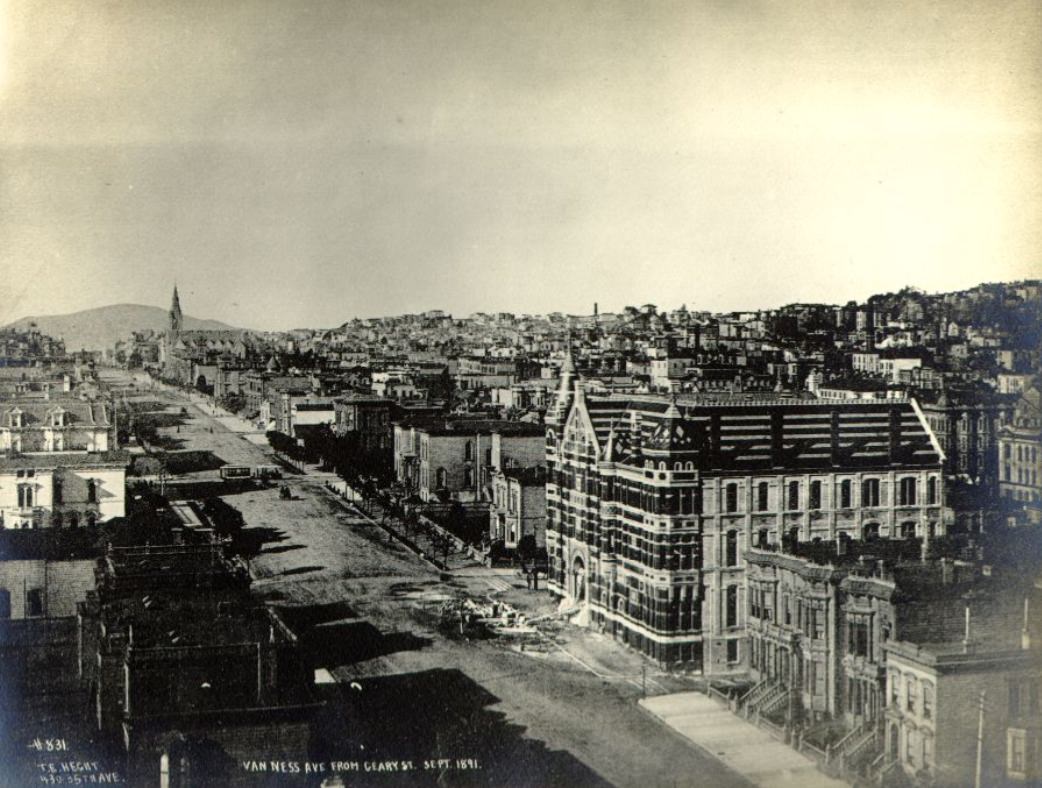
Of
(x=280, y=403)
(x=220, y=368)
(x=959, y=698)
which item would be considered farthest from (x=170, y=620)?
(x=280, y=403)

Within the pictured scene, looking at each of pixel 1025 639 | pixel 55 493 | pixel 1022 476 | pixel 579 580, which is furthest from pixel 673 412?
pixel 1022 476

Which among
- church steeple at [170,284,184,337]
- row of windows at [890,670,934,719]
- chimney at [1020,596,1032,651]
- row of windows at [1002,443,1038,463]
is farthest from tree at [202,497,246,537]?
row of windows at [1002,443,1038,463]

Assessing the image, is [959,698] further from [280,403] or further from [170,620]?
[280,403]

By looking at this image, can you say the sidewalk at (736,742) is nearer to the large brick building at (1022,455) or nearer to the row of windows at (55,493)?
the large brick building at (1022,455)

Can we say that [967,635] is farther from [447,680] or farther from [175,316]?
[175,316]

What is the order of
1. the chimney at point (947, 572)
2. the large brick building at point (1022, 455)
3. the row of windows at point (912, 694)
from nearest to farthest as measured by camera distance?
the row of windows at point (912, 694) → the chimney at point (947, 572) → the large brick building at point (1022, 455)

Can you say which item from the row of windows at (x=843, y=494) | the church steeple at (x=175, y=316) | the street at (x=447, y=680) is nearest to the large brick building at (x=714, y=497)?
the row of windows at (x=843, y=494)

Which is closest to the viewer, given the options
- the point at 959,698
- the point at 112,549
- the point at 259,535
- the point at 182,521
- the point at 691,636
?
the point at 959,698
